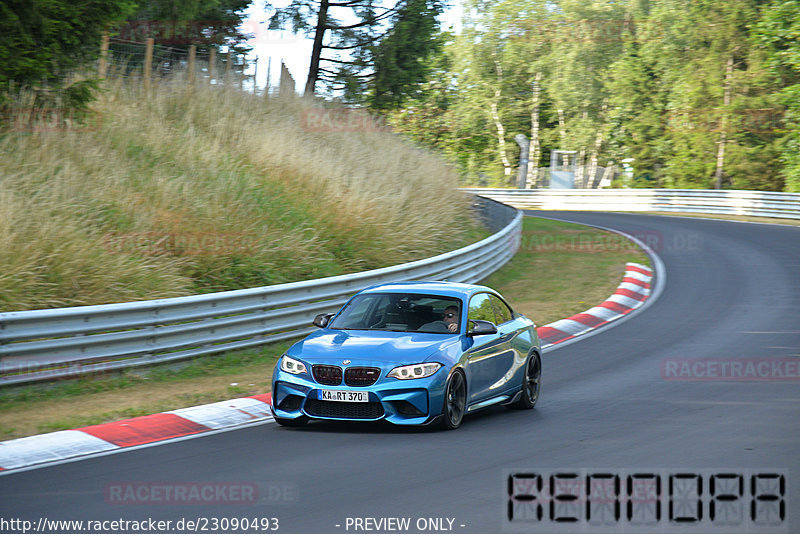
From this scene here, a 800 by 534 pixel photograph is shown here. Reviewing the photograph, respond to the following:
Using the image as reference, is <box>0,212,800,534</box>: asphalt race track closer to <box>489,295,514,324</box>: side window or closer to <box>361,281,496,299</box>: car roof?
<box>489,295,514,324</box>: side window

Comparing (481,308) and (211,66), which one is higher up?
(211,66)

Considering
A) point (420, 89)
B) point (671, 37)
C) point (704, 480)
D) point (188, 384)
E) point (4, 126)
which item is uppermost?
point (671, 37)

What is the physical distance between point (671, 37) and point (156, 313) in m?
55.1

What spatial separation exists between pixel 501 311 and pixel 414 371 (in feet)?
7.61

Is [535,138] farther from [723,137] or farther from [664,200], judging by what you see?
[664,200]

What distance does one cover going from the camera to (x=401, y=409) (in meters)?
8.77

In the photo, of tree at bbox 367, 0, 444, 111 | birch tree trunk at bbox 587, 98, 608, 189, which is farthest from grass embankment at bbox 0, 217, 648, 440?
birch tree trunk at bbox 587, 98, 608, 189

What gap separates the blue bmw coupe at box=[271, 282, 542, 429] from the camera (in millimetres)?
8719

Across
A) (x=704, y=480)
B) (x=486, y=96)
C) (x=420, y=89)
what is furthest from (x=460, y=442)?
(x=486, y=96)

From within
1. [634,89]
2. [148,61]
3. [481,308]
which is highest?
[634,89]

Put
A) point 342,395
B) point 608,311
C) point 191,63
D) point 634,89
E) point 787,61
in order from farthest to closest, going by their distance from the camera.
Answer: point 634,89
point 787,61
point 191,63
point 608,311
point 342,395

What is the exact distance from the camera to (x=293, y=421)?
9094 mm

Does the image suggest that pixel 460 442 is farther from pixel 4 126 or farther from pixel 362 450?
pixel 4 126

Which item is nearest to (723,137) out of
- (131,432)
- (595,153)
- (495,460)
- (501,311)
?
(595,153)
